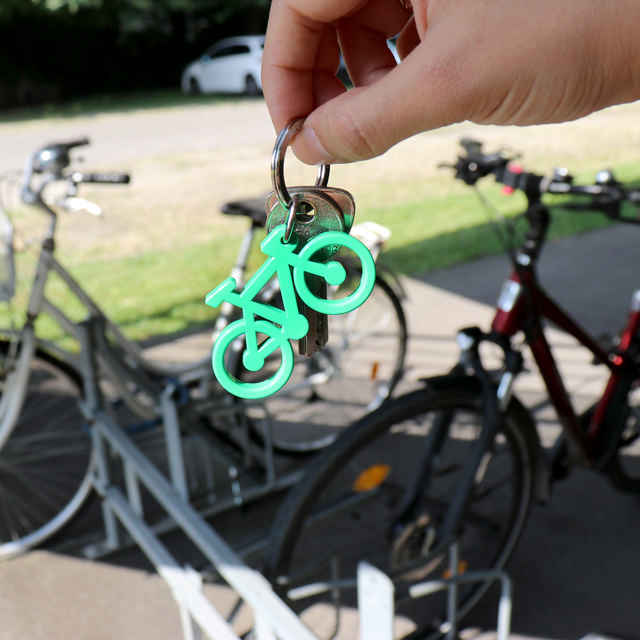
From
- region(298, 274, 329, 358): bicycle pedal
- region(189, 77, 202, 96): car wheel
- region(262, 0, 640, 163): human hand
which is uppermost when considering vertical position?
region(189, 77, 202, 96): car wheel

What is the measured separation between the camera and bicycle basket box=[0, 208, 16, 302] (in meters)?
2.51

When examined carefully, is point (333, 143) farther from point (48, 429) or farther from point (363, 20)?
point (48, 429)

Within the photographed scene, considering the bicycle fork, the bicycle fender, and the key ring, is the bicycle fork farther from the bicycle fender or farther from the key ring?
the key ring

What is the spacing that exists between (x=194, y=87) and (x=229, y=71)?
242 cm

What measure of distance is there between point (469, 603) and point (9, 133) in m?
13.9

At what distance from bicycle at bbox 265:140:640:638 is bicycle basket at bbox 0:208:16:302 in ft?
4.16

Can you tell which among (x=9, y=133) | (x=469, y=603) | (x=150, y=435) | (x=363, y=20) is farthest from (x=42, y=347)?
(x=9, y=133)

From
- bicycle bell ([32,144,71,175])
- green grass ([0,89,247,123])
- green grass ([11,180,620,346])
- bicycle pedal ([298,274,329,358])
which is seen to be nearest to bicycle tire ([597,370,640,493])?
bicycle pedal ([298,274,329,358])

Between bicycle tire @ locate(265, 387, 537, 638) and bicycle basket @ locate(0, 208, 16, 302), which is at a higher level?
bicycle basket @ locate(0, 208, 16, 302)

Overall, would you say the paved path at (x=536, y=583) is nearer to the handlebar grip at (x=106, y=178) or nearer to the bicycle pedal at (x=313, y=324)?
the handlebar grip at (x=106, y=178)

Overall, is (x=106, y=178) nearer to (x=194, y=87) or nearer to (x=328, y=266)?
(x=328, y=266)

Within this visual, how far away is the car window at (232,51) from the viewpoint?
17.8 m

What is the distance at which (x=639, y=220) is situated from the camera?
235cm

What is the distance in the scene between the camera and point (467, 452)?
94.9 inches
